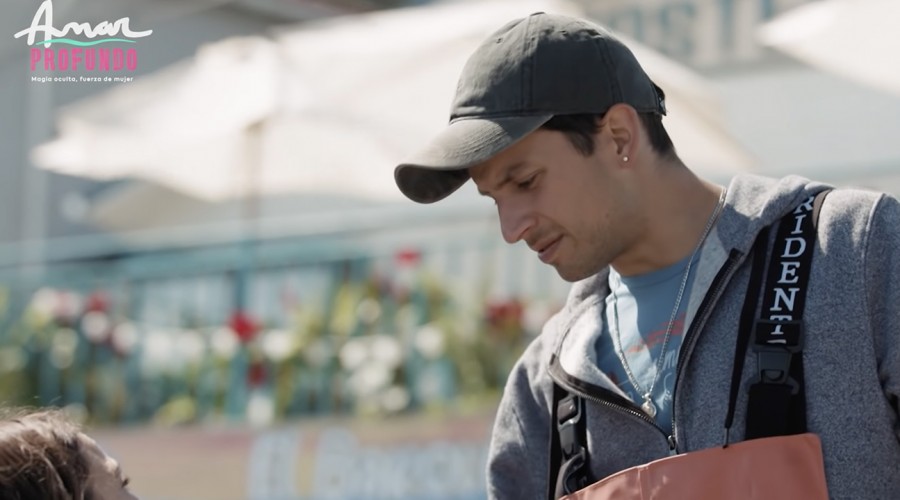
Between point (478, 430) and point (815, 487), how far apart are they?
3866 millimetres

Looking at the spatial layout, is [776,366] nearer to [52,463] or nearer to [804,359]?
[804,359]

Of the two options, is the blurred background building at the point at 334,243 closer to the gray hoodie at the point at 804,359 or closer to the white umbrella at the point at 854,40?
the white umbrella at the point at 854,40

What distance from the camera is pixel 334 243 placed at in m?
7.32

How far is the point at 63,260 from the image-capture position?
909 centimetres

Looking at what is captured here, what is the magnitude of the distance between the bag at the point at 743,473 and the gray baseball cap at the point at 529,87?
1.61ft

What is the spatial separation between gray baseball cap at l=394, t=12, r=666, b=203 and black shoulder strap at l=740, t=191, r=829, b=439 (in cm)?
32

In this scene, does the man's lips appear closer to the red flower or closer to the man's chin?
the man's chin

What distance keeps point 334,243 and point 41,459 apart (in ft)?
18.0

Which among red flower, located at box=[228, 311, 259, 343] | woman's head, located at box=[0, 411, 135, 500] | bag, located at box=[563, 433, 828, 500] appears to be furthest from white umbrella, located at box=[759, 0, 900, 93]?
woman's head, located at box=[0, 411, 135, 500]

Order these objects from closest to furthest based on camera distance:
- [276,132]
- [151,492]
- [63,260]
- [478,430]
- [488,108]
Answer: [488,108] < [478,430] < [151,492] < [276,132] < [63,260]

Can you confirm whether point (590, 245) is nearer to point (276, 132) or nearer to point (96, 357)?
point (276, 132)

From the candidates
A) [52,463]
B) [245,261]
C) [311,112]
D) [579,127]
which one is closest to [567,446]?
[579,127]

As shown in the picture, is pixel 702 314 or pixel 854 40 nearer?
pixel 702 314

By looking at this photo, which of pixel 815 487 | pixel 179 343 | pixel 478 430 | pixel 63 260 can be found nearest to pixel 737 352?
pixel 815 487
